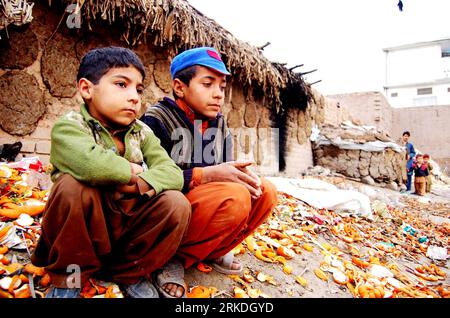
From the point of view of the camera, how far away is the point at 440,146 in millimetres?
16031

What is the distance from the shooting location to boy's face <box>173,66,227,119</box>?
1725 mm

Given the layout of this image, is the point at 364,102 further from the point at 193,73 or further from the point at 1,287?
the point at 1,287

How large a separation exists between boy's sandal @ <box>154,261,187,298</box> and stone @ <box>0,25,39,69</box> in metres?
3.32

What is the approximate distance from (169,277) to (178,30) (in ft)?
12.6

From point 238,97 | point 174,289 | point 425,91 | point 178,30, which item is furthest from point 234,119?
point 425,91

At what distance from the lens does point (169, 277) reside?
4.68 ft

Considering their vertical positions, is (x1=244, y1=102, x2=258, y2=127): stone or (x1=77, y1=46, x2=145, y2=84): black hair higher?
(x1=244, y1=102, x2=258, y2=127): stone

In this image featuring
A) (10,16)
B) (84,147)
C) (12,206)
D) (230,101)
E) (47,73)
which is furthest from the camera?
(230,101)

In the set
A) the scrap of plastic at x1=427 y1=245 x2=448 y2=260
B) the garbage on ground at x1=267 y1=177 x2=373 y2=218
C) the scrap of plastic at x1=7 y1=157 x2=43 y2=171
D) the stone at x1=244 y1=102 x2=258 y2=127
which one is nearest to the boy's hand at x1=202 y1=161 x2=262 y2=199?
the scrap of plastic at x1=7 y1=157 x2=43 y2=171

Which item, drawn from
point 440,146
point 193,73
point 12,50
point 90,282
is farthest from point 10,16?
point 440,146

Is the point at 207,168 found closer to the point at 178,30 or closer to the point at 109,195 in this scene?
the point at 109,195

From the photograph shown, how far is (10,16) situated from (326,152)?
8.51m

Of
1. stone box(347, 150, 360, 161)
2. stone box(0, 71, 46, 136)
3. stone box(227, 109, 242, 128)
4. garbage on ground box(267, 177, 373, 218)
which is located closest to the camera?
stone box(0, 71, 46, 136)

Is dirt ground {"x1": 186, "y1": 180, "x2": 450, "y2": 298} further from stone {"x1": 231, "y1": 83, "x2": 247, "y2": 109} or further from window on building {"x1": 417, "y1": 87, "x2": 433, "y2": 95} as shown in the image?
window on building {"x1": 417, "y1": 87, "x2": 433, "y2": 95}
